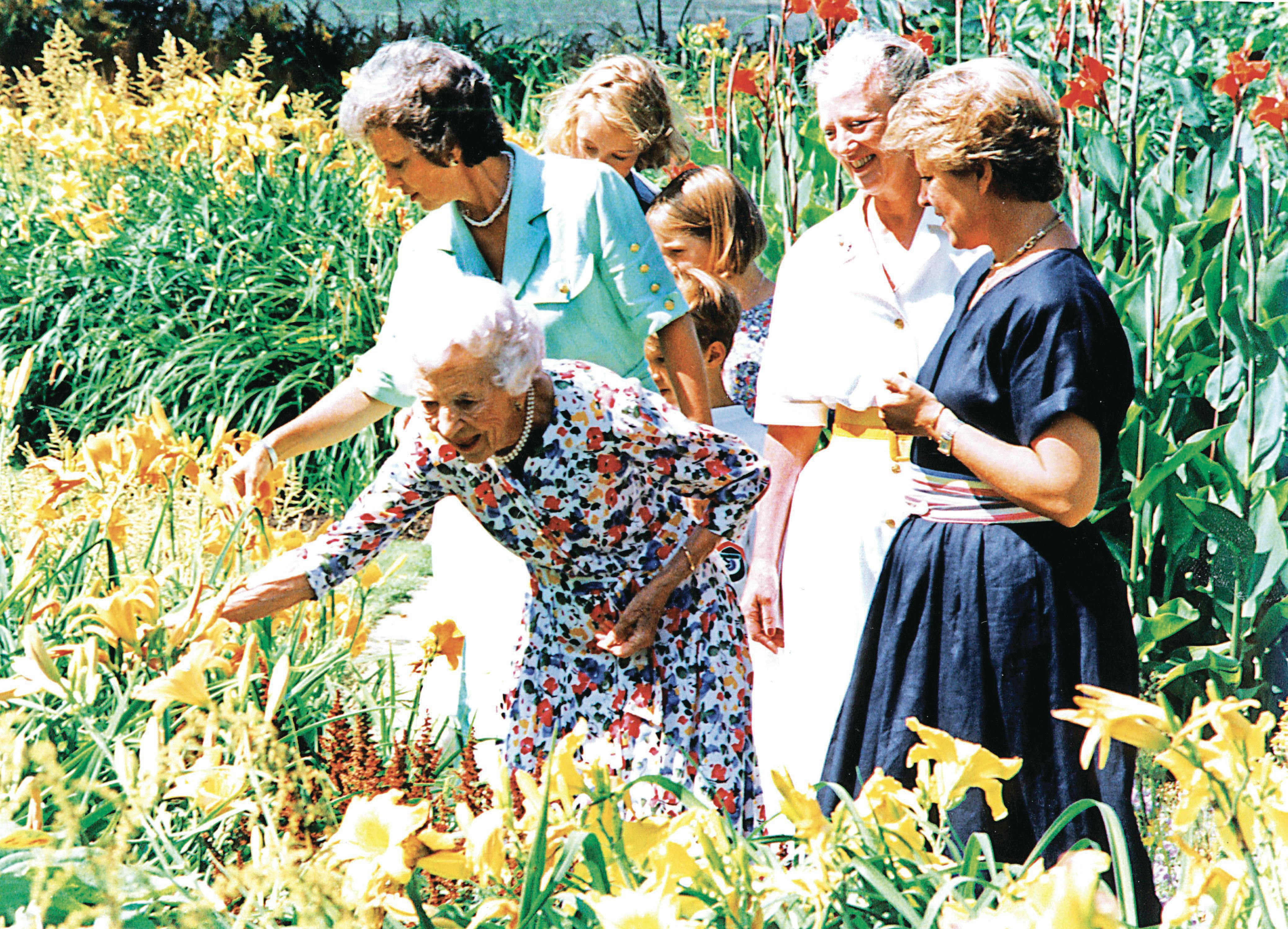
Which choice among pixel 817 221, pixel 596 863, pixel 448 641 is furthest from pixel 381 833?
pixel 817 221

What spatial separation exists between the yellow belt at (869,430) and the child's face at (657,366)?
595mm

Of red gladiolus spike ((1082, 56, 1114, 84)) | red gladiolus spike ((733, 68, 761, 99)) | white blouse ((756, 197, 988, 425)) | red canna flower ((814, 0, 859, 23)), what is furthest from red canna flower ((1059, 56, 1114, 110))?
red gladiolus spike ((733, 68, 761, 99))

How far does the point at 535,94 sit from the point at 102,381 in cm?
208

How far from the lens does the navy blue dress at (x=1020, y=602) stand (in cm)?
168

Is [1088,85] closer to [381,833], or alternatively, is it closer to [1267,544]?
[1267,544]

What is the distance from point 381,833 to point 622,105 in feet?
7.68

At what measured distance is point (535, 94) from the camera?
5.28m

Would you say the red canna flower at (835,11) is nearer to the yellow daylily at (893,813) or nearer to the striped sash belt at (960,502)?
the striped sash belt at (960,502)

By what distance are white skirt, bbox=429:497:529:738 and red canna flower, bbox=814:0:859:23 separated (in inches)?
49.2

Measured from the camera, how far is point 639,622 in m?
1.90

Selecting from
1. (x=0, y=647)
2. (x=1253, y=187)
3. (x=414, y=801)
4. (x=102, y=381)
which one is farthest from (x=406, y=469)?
(x=102, y=381)

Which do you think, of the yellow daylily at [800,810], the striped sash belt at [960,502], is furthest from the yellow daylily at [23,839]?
the striped sash belt at [960,502]

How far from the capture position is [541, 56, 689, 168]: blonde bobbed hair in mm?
2912

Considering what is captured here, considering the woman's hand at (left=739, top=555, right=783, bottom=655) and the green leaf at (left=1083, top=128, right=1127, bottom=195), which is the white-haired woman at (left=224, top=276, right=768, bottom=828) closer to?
the woman's hand at (left=739, top=555, right=783, bottom=655)
